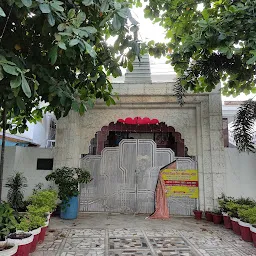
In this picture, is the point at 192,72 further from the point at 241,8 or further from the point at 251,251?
the point at 251,251

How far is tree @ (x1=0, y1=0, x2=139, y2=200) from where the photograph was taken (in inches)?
71.6

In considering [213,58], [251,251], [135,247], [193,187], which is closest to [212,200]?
[193,187]

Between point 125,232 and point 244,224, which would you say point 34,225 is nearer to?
point 125,232

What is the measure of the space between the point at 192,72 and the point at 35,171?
4.20m

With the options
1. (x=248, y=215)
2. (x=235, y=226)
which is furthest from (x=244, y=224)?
(x=235, y=226)

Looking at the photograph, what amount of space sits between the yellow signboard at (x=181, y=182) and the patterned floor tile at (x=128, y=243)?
6.93 ft

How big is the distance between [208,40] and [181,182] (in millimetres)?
3588

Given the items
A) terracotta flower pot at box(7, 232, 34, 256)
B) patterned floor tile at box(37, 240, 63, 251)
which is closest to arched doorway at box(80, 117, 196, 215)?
patterned floor tile at box(37, 240, 63, 251)

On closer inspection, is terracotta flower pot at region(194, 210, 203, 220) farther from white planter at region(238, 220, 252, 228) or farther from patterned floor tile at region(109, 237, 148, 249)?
patterned floor tile at region(109, 237, 148, 249)

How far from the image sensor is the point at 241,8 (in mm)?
3193

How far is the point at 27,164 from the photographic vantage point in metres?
6.07

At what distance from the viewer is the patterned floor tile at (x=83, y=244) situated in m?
3.55

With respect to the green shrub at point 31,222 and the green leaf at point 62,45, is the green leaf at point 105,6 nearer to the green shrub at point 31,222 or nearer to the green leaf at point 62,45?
the green leaf at point 62,45

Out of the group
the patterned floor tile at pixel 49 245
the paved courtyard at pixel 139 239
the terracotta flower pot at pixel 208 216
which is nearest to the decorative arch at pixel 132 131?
the terracotta flower pot at pixel 208 216
